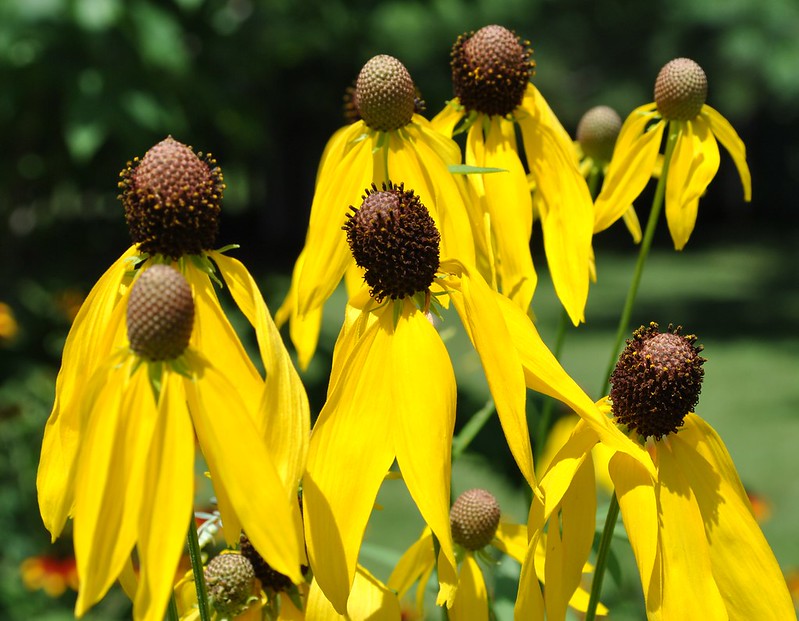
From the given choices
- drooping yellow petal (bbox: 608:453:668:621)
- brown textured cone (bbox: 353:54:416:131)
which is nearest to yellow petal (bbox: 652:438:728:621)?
drooping yellow petal (bbox: 608:453:668:621)

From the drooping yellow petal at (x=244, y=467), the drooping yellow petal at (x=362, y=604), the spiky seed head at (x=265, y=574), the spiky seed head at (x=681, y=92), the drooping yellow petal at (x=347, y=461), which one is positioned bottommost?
the spiky seed head at (x=265, y=574)

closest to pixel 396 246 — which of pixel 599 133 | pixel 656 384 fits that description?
pixel 656 384

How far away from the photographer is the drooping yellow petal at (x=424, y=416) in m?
0.76

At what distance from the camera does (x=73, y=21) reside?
14.5 feet

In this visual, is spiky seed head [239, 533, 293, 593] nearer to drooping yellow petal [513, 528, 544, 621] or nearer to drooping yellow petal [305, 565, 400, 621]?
drooping yellow petal [305, 565, 400, 621]

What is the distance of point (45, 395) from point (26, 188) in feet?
11.5

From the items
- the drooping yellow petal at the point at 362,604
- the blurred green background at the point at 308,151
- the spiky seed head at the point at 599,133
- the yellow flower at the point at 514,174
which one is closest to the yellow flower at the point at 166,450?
the drooping yellow petal at the point at 362,604

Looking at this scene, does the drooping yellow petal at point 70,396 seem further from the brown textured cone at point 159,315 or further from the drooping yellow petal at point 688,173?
the drooping yellow petal at point 688,173

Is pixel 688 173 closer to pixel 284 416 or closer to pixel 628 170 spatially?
pixel 628 170

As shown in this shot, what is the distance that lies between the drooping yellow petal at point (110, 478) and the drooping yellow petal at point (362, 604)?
217 mm

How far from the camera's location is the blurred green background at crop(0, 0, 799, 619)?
14.5ft

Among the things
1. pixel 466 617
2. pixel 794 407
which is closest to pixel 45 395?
pixel 466 617

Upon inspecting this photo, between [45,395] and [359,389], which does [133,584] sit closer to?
[359,389]

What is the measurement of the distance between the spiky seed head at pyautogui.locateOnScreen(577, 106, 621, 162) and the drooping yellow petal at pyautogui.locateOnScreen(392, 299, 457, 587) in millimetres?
679
